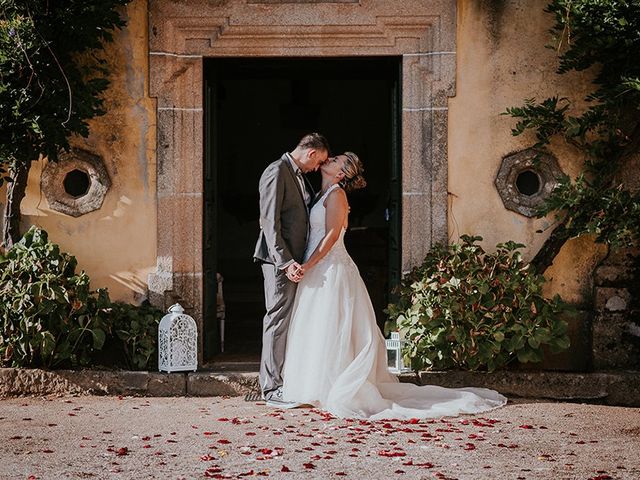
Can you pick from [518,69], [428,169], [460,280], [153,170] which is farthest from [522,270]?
[153,170]

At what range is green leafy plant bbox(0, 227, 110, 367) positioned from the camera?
7004 mm

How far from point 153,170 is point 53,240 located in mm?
939

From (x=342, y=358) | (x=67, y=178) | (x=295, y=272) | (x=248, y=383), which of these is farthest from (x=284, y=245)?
(x=67, y=178)

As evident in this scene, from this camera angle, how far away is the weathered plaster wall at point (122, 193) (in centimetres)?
773

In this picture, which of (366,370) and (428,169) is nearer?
(366,370)

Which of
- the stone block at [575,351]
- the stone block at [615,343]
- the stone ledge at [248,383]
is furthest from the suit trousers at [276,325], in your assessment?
the stone block at [615,343]

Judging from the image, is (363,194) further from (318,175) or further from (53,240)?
(53,240)

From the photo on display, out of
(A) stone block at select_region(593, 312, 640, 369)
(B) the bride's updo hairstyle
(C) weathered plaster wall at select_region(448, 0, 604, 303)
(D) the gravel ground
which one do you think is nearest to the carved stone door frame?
(C) weathered plaster wall at select_region(448, 0, 604, 303)

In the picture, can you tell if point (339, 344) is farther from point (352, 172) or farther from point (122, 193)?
point (122, 193)

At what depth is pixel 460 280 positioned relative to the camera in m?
7.16

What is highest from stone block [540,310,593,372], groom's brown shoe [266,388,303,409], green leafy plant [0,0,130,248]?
green leafy plant [0,0,130,248]

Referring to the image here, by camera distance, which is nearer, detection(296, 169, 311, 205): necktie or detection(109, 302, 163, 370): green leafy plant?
detection(296, 169, 311, 205): necktie

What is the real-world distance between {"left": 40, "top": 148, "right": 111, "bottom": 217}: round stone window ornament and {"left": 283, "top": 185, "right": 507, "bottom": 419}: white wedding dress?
6.00 ft

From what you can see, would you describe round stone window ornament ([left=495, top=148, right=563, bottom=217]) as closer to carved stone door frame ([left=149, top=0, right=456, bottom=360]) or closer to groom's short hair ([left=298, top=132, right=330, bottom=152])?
carved stone door frame ([left=149, top=0, right=456, bottom=360])
